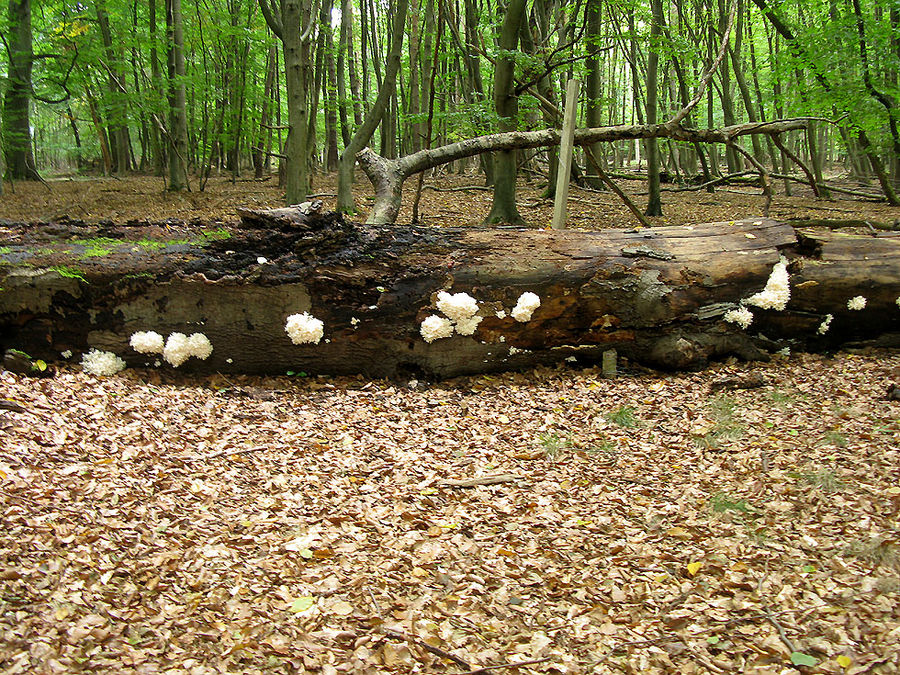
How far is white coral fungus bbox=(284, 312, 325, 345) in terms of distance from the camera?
14.2 feet

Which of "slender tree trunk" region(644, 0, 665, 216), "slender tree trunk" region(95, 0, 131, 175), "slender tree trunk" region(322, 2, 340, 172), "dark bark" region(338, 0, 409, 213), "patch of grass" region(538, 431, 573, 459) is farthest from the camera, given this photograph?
"slender tree trunk" region(322, 2, 340, 172)

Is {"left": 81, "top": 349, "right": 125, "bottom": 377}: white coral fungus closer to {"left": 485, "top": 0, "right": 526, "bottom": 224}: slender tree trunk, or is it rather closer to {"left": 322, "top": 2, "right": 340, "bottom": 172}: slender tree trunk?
{"left": 485, "top": 0, "right": 526, "bottom": 224}: slender tree trunk

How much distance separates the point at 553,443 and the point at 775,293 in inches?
93.5

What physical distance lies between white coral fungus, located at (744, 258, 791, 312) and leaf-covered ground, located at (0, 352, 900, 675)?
66 centimetres

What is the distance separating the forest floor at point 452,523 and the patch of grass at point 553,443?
0.03 meters

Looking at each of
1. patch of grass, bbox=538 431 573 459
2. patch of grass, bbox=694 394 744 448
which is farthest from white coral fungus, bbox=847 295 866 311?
patch of grass, bbox=538 431 573 459

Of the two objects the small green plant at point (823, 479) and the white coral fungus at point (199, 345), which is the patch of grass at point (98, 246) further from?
the small green plant at point (823, 479)

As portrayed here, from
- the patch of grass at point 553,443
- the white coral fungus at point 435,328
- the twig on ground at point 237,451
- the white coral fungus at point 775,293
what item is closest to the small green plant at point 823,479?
the patch of grass at point 553,443

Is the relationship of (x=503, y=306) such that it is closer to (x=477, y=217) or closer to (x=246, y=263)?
(x=246, y=263)

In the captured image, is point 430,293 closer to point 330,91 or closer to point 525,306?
point 525,306

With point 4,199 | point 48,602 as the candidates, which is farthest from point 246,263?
point 4,199

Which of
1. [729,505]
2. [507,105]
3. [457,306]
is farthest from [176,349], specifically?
[507,105]

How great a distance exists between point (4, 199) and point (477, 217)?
10897 millimetres

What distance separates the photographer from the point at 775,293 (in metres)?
4.51
